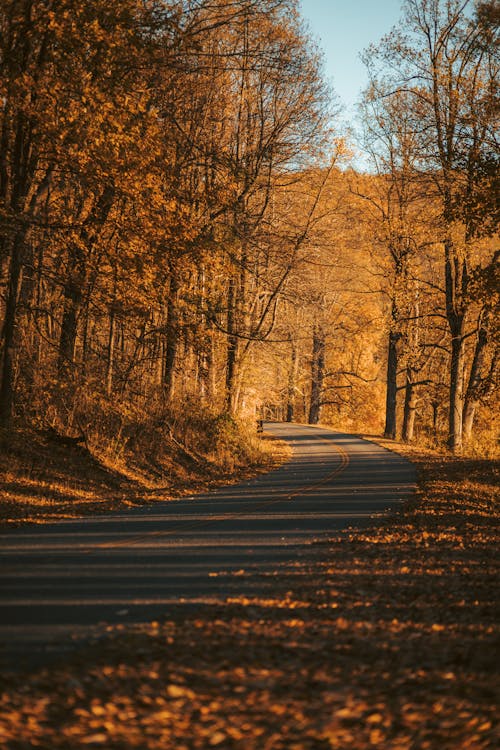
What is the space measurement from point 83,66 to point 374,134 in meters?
22.8

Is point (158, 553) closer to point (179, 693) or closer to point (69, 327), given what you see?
point (179, 693)

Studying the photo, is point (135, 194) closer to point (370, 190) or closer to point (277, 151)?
point (277, 151)

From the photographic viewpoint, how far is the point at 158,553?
1091 centimetres

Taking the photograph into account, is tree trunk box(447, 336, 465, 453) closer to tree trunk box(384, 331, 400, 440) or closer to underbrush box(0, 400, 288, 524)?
tree trunk box(384, 331, 400, 440)

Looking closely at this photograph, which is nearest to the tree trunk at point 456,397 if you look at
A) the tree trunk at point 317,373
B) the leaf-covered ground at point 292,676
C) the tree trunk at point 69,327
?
the tree trunk at point 69,327

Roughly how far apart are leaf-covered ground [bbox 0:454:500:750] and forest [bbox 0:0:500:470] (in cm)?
1075

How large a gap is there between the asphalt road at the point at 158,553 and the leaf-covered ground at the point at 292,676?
1.77 ft

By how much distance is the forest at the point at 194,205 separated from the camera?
53.3 feet

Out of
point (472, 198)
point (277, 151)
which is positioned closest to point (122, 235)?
point (472, 198)

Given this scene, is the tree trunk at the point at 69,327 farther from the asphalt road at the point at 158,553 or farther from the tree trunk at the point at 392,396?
the tree trunk at the point at 392,396

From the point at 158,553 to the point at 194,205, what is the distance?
16.0 m

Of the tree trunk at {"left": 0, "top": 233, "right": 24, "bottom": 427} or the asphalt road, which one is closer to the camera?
the asphalt road

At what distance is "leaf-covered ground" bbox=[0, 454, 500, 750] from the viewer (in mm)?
5070

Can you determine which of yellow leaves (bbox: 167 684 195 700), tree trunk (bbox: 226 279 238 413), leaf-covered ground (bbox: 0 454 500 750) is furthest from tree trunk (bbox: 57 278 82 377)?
yellow leaves (bbox: 167 684 195 700)
